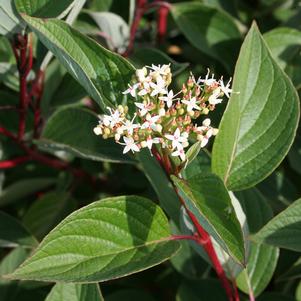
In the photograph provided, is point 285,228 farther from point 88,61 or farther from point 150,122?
point 88,61

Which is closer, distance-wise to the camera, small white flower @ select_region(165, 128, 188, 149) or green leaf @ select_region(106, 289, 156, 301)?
small white flower @ select_region(165, 128, 188, 149)

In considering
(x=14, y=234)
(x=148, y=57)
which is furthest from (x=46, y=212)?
(x=148, y=57)

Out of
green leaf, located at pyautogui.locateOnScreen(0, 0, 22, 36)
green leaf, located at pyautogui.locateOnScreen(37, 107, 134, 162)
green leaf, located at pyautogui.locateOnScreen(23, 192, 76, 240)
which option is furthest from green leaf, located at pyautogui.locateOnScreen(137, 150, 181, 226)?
green leaf, located at pyautogui.locateOnScreen(23, 192, 76, 240)

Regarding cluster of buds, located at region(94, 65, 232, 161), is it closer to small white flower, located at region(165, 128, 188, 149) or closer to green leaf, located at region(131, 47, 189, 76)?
small white flower, located at region(165, 128, 188, 149)

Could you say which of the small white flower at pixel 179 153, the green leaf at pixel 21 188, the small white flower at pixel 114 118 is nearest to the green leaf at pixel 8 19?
the small white flower at pixel 114 118

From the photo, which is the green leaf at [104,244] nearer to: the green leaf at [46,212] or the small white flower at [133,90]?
the small white flower at [133,90]

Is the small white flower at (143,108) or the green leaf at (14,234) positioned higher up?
the small white flower at (143,108)
